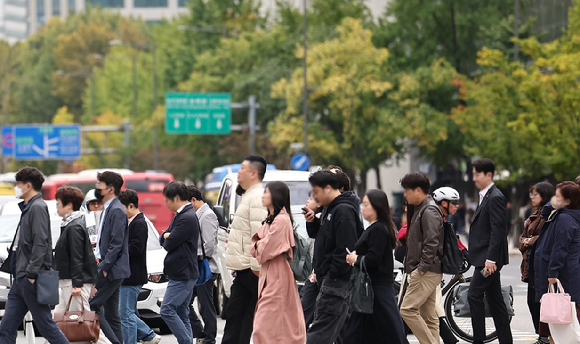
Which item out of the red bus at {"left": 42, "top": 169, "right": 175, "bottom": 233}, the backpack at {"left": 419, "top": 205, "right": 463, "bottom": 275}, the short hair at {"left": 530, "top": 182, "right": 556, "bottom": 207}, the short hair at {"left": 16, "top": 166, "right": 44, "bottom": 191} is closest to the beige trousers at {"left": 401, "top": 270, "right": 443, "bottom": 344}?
the backpack at {"left": 419, "top": 205, "right": 463, "bottom": 275}

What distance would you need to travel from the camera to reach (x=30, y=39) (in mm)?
114625

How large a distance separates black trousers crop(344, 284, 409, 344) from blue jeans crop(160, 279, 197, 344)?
208 centimetres

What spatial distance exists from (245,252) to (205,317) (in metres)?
2.15

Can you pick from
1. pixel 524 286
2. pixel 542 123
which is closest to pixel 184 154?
pixel 542 123

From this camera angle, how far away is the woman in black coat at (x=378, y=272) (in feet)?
27.9

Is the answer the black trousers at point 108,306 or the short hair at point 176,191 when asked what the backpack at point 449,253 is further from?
the black trousers at point 108,306

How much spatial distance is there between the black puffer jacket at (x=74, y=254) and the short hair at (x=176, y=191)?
92cm

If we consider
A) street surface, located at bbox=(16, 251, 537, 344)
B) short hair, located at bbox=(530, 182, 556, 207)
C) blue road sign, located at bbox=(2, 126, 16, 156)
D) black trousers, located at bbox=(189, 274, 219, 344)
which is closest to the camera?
black trousers, located at bbox=(189, 274, 219, 344)

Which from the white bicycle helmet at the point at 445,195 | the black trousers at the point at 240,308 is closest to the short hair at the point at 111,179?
the black trousers at the point at 240,308

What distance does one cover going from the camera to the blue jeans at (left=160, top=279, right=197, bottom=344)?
10250 millimetres

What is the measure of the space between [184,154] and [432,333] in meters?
53.4

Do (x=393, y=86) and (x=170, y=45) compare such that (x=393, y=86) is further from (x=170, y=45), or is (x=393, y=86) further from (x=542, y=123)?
(x=170, y=45)

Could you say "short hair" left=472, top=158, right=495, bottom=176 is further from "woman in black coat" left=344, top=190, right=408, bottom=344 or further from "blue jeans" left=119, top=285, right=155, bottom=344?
"blue jeans" left=119, top=285, right=155, bottom=344

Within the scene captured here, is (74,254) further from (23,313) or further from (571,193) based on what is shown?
(571,193)
